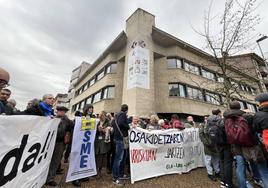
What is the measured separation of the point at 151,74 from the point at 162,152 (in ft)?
34.2

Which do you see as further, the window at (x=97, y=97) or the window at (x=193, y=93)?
the window at (x=97, y=97)

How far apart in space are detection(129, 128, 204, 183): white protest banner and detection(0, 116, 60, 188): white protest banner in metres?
2.18

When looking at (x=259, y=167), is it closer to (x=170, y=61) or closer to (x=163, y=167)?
(x=163, y=167)

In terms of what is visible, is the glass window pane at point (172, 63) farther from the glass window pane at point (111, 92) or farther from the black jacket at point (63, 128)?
the black jacket at point (63, 128)

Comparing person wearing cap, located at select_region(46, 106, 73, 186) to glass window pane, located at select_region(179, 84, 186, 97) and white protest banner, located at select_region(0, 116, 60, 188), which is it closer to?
white protest banner, located at select_region(0, 116, 60, 188)

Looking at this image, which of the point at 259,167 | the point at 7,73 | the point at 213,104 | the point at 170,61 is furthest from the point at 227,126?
the point at 213,104

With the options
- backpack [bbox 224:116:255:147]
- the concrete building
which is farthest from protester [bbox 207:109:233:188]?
the concrete building

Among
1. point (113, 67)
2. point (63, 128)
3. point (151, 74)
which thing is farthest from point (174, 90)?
point (63, 128)

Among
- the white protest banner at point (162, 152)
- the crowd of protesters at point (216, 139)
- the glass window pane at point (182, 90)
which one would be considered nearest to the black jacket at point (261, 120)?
the crowd of protesters at point (216, 139)

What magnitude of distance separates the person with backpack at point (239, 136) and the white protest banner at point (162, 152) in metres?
1.91

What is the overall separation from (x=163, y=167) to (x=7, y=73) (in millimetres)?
4549

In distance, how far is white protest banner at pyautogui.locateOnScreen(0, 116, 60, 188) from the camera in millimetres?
1724

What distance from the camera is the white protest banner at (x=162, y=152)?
4.09m

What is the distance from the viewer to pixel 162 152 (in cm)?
463
